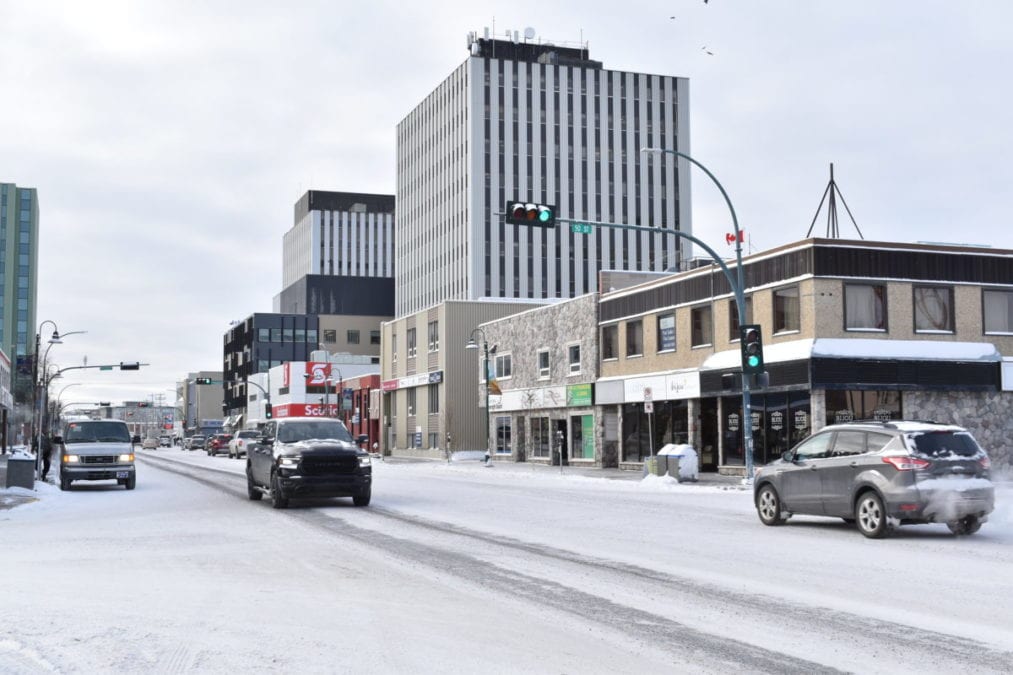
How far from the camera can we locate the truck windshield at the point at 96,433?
29844 millimetres

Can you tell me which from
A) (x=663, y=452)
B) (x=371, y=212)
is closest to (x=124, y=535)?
(x=663, y=452)

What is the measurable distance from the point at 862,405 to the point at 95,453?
2337 centimetres

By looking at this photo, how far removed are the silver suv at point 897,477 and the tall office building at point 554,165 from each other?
88453 millimetres

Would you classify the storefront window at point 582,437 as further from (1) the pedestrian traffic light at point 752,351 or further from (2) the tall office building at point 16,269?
(2) the tall office building at point 16,269

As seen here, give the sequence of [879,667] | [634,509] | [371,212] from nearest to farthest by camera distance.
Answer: [879,667]
[634,509]
[371,212]

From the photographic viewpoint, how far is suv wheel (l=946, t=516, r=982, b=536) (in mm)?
15670

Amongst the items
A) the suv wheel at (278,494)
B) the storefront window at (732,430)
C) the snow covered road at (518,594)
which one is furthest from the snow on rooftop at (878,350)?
the suv wheel at (278,494)

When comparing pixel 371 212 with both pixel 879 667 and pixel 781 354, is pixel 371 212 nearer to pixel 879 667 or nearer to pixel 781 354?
pixel 781 354

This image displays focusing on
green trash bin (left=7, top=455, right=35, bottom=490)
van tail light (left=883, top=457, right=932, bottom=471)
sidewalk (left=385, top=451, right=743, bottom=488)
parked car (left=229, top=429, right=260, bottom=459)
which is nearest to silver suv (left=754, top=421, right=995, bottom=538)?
van tail light (left=883, top=457, right=932, bottom=471)

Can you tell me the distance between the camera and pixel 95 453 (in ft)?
95.5

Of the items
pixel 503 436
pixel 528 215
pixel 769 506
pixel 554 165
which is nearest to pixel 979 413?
pixel 528 215

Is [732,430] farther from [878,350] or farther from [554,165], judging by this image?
[554,165]

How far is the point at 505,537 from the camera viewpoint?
16141 millimetres

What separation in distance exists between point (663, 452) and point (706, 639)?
2600cm
